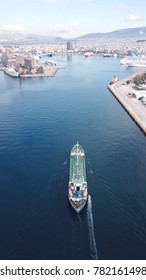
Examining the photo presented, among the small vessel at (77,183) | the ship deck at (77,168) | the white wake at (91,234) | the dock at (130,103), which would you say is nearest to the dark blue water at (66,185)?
the white wake at (91,234)

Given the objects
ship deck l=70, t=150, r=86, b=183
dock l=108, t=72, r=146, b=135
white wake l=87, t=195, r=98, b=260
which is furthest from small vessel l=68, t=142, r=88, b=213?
dock l=108, t=72, r=146, b=135

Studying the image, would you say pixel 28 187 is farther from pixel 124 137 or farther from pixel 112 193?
pixel 124 137

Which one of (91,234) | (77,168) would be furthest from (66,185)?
(91,234)

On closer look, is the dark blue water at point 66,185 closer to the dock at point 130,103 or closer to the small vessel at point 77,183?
the small vessel at point 77,183

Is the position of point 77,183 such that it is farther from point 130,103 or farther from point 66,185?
point 130,103

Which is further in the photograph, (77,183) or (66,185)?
(66,185)

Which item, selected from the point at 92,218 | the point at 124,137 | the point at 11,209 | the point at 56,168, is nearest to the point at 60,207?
the point at 92,218

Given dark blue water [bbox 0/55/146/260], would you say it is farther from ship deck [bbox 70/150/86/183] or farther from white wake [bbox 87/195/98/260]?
ship deck [bbox 70/150/86/183]
